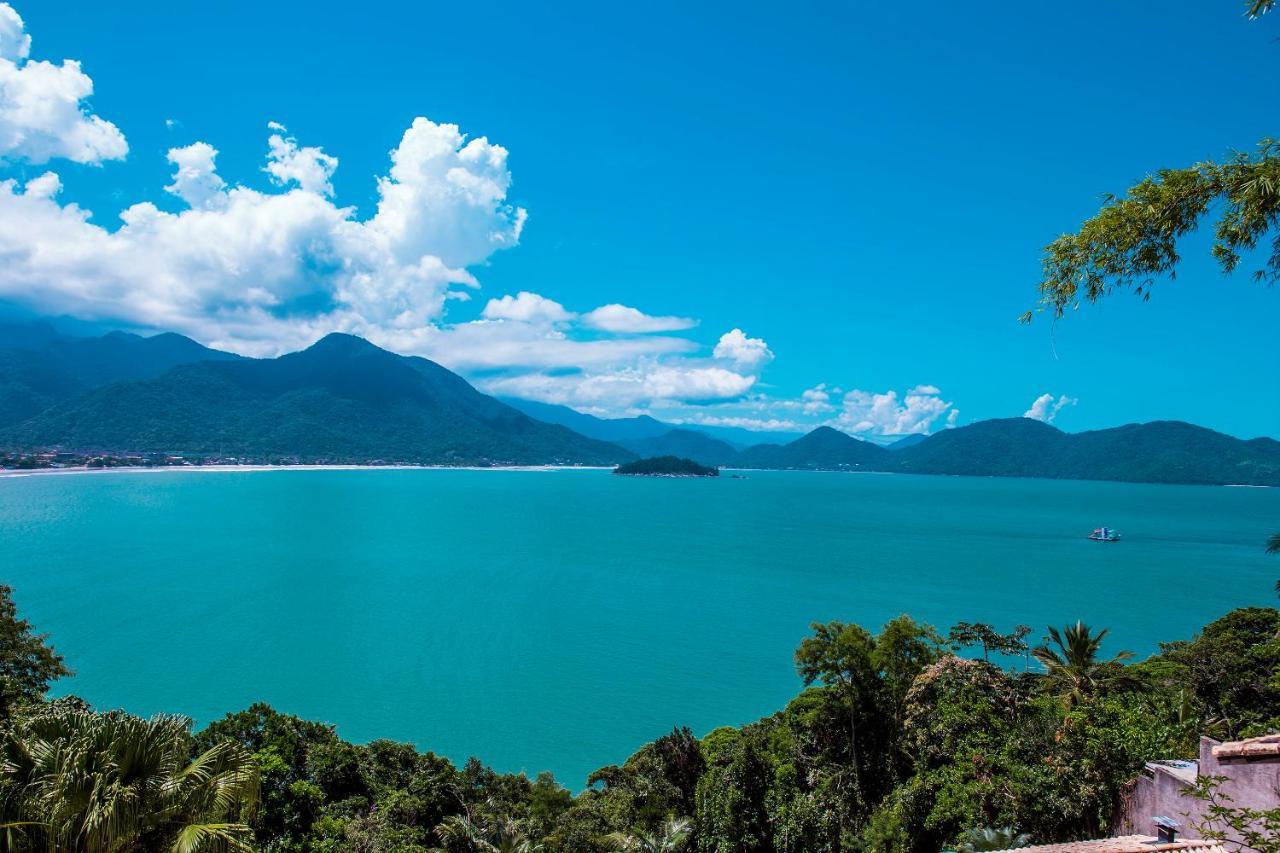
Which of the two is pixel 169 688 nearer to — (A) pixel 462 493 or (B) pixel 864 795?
(B) pixel 864 795

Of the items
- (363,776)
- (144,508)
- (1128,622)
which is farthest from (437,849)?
(144,508)

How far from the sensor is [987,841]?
8805 mm

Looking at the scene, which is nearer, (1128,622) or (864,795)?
(864,795)

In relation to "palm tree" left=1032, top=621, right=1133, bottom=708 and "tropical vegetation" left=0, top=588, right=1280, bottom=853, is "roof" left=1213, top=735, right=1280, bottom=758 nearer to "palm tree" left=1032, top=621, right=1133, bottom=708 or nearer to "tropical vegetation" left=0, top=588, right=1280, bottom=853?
"tropical vegetation" left=0, top=588, right=1280, bottom=853

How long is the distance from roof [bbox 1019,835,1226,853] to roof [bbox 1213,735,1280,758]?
80cm

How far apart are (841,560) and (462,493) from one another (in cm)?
9682

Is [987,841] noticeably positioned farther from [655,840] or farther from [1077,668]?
[1077,668]

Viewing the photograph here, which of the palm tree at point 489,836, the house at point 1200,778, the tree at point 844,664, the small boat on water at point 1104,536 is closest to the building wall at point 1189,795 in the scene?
the house at point 1200,778

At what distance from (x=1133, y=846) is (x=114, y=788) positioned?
8.87 metres

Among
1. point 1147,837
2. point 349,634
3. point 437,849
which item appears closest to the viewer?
point 1147,837

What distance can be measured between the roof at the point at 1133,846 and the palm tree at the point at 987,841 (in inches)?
78.1

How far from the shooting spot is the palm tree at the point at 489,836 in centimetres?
1215

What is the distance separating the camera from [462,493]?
14538 cm

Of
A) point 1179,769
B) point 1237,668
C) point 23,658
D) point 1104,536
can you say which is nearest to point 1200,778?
point 1179,769
